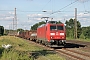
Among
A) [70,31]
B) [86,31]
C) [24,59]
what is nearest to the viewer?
[24,59]

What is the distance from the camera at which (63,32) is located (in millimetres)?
28297

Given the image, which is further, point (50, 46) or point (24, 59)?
point (50, 46)

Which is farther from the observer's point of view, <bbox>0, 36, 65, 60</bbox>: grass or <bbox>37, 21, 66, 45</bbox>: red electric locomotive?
<bbox>37, 21, 66, 45</bbox>: red electric locomotive

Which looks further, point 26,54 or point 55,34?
point 55,34

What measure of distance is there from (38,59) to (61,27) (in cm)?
1182

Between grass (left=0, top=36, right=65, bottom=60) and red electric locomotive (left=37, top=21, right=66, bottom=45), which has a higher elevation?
red electric locomotive (left=37, top=21, right=66, bottom=45)

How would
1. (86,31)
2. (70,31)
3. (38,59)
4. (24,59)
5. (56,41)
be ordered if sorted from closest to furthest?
(24,59) < (38,59) < (56,41) < (86,31) < (70,31)

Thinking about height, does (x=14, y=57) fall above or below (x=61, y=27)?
below

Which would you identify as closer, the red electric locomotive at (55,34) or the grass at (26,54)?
the grass at (26,54)

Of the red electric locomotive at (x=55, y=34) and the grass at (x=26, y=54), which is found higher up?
the red electric locomotive at (x=55, y=34)

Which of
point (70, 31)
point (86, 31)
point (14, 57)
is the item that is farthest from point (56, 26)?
point (70, 31)

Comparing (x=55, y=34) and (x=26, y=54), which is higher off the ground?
(x=55, y=34)

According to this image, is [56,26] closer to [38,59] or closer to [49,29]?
[49,29]

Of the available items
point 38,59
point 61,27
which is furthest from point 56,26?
point 38,59
